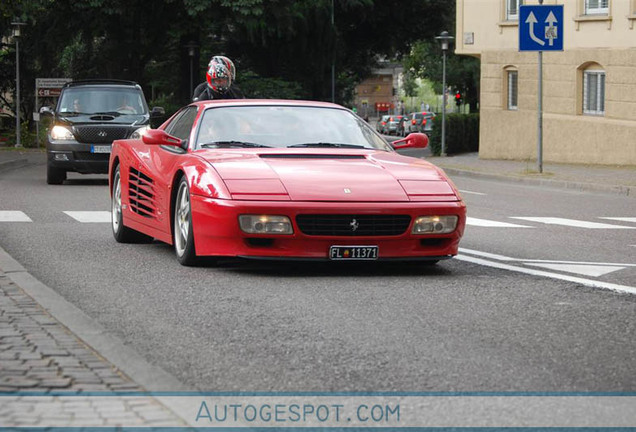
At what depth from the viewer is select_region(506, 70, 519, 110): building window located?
129 ft

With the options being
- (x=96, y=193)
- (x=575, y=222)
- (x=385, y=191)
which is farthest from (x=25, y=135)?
(x=385, y=191)

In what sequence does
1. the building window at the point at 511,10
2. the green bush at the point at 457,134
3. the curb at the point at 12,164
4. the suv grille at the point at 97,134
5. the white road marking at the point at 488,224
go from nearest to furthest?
the white road marking at the point at 488,224 < the suv grille at the point at 97,134 < the curb at the point at 12,164 < the building window at the point at 511,10 < the green bush at the point at 457,134

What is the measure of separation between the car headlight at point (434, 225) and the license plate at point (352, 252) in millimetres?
340

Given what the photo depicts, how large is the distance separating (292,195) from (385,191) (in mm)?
684

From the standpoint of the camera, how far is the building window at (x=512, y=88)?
39.3 meters

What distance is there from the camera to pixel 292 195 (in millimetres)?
9484

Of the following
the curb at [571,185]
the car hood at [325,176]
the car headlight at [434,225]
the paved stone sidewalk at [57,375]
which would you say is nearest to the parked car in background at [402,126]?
the curb at [571,185]

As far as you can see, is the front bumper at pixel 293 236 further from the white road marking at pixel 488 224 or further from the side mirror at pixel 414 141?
the white road marking at pixel 488 224

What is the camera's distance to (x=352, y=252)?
9.61 m

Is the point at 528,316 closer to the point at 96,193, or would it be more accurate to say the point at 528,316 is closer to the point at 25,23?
the point at 96,193

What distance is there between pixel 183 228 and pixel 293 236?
1.17 meters

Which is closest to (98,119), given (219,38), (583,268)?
(583,268)

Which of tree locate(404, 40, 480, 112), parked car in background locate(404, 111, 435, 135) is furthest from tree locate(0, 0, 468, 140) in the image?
parked car in background locate(404, 111, 435, 135)

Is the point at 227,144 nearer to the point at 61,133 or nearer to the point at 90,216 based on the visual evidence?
the point at 90,216
